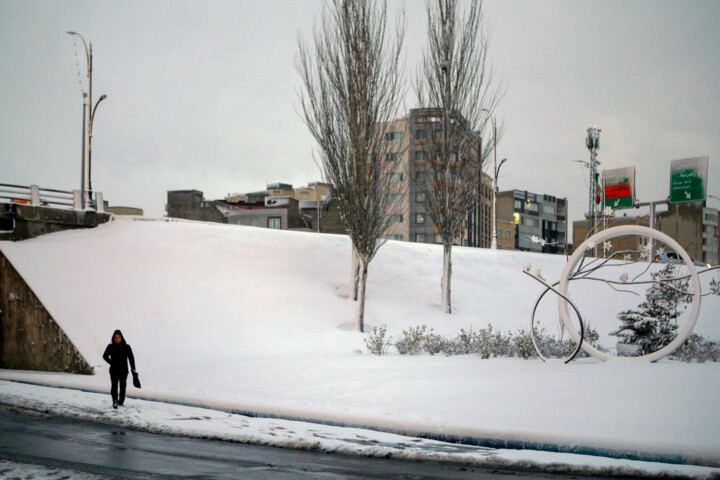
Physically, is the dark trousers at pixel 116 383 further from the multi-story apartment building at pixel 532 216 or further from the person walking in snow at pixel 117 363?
the multi-story apartment building at pixel 532 216

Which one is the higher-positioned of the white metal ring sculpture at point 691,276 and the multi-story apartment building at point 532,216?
the multi-story apartment building at point 532,216

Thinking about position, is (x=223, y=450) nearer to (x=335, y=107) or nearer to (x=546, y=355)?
(x=546, y=355)

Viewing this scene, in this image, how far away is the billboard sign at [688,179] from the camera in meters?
46.3

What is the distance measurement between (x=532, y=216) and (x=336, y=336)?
109 meters

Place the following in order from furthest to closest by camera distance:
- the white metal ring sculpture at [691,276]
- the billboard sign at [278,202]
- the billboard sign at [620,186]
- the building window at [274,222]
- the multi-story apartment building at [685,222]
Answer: the multi-story apartment building at [685,222] < the billboard sign at [278,202] < the building window at [274,222] < the billboard sign at [620,186] < the white metal ring sculpture at [691,276]

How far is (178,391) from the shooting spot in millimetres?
13703

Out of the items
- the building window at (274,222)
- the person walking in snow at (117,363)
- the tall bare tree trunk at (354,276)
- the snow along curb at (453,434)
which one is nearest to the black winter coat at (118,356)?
the person walking in snow at (117,363)

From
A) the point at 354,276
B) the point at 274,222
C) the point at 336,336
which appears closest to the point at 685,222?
the point at 274,222

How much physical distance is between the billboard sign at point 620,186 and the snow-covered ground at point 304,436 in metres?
45.2

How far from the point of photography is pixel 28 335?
17875 millimetres

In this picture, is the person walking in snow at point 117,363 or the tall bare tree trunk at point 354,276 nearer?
the person walking in snow at point 117,363

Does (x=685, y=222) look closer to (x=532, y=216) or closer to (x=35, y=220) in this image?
(x=532, y=216)

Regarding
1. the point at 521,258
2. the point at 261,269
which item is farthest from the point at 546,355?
the point at 521,258

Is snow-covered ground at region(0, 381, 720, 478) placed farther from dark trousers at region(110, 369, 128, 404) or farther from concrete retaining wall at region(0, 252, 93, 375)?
concrete retaining wall at region(0, 252, 93, 375)
